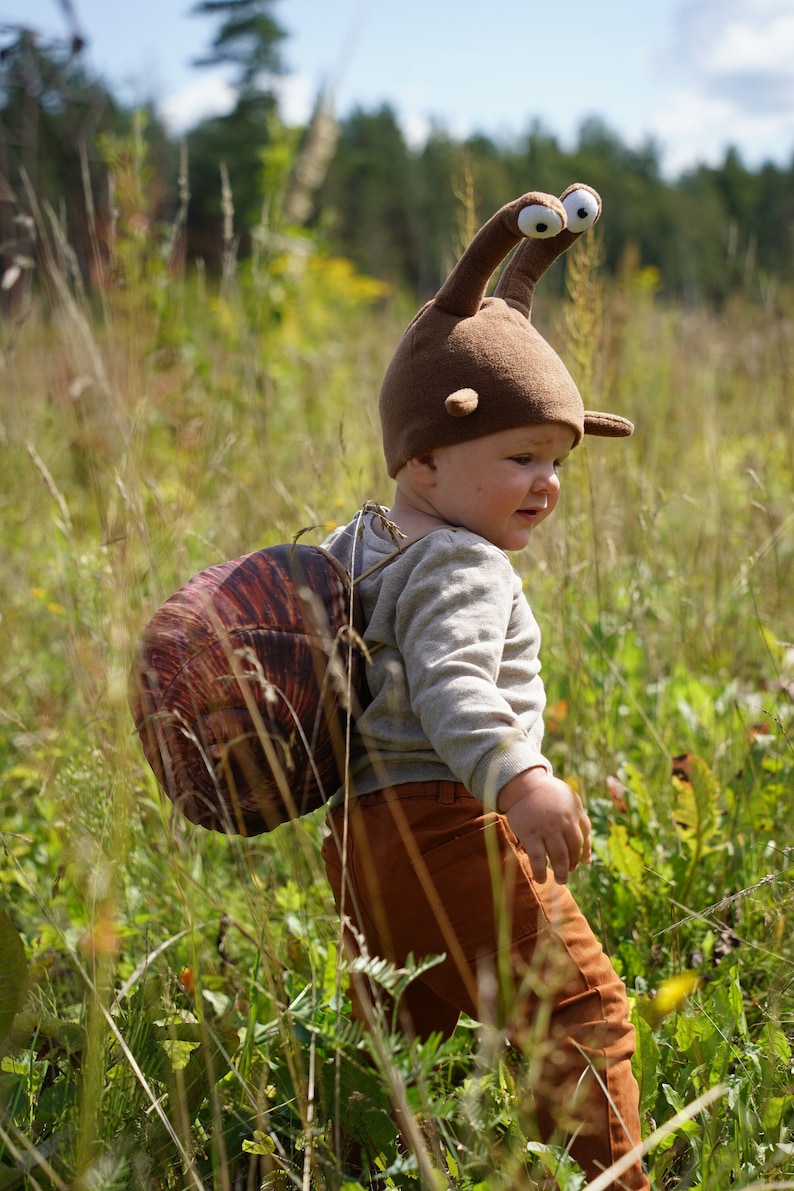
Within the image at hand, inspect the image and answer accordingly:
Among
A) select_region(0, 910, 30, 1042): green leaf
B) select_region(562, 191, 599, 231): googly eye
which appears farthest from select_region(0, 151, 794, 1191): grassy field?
select_region(562, 191, 599, 231): googly eye

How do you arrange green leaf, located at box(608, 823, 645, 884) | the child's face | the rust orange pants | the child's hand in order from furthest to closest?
green leaf, located at box(608, 823, 645, 884)
the child's face
the rust orange pants
the child's hand

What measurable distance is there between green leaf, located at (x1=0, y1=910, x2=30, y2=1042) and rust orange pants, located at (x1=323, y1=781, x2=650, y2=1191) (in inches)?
19.1

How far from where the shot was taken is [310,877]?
1.98 metres

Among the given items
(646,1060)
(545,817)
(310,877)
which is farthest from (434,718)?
(310,877)

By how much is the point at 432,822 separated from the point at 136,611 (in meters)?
0.97

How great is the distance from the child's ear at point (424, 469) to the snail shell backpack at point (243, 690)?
7.6 inches

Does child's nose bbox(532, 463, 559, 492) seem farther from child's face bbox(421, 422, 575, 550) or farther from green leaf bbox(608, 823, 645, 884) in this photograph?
green leaf bbox(608, 823, 645, 884)

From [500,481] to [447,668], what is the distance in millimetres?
294

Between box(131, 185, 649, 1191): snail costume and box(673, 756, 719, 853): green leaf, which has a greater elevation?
box(131, 185, 649, 1191): snail costume

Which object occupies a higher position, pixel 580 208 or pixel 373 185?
pixel 373 185

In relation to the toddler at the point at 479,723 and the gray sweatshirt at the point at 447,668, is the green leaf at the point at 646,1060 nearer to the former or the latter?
the toddler at the point at 479,723

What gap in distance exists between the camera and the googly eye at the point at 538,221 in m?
1.30

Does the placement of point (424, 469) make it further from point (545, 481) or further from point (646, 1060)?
point (646, 1060)

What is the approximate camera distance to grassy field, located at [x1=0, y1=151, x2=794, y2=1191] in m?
1.24
